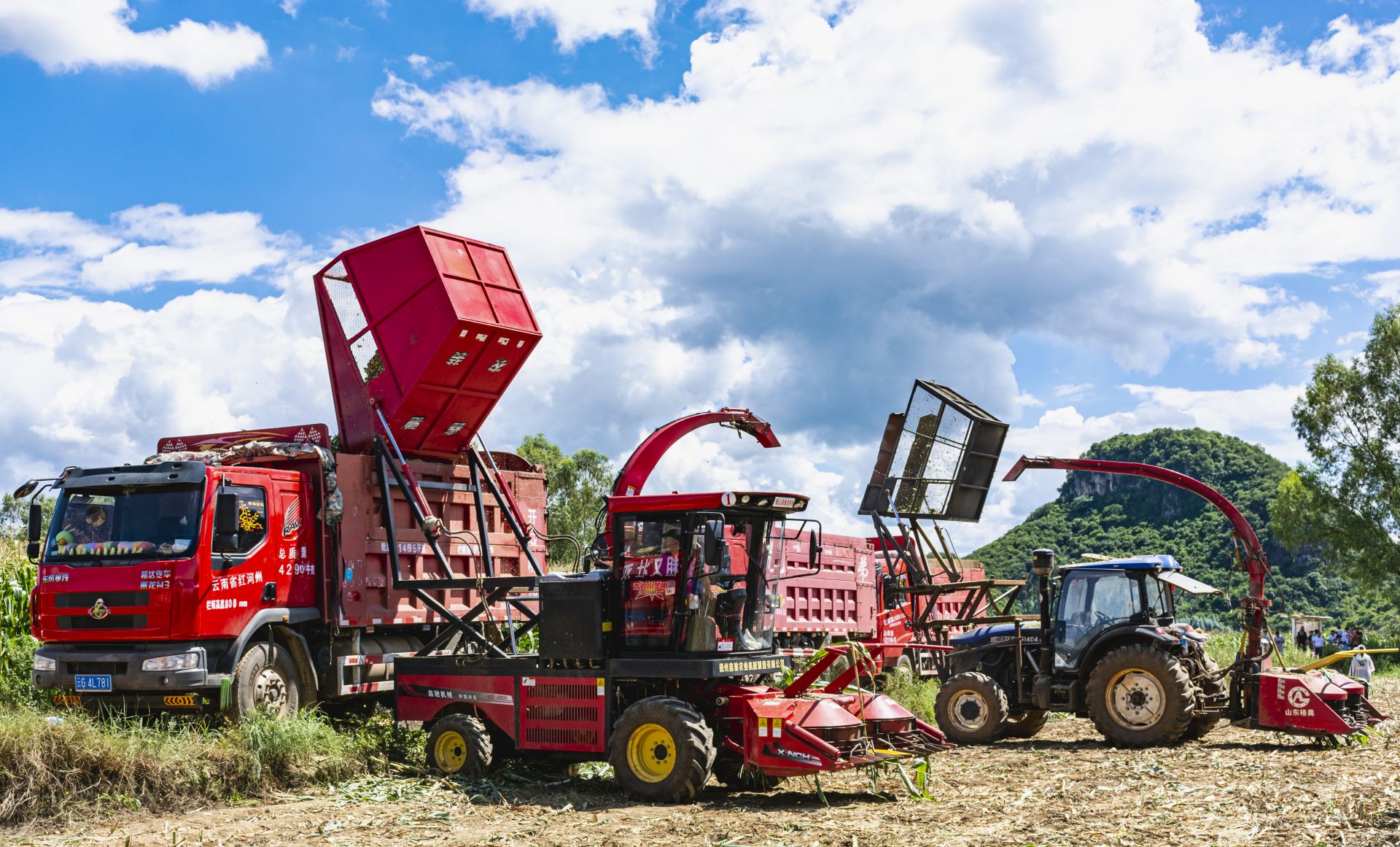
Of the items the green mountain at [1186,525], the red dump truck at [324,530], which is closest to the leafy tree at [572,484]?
the green mountain at [1186,525]

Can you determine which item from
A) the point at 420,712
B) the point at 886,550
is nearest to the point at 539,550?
the point at 420,712

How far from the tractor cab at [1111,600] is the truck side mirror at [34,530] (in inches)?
426

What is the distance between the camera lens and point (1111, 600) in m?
14.3

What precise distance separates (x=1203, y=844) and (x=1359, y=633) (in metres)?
32.1

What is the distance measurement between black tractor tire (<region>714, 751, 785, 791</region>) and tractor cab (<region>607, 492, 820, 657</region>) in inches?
34.7

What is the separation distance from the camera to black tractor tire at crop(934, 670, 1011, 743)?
14180 millimetres

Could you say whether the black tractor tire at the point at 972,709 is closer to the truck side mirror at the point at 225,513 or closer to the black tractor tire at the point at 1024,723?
the black tractor tire at the point at 1024,723

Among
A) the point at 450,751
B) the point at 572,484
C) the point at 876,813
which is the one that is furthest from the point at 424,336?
the point at 572,484

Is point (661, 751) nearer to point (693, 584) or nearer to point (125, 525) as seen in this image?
point (693, 584)

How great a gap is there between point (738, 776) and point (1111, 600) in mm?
5695

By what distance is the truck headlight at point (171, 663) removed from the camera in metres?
11.2

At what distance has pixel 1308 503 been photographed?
1476 inches

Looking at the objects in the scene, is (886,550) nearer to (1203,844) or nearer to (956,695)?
(956,695)

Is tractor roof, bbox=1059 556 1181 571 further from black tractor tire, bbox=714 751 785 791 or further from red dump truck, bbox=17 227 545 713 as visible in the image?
red dump truck, bbox=17 227 545 713
